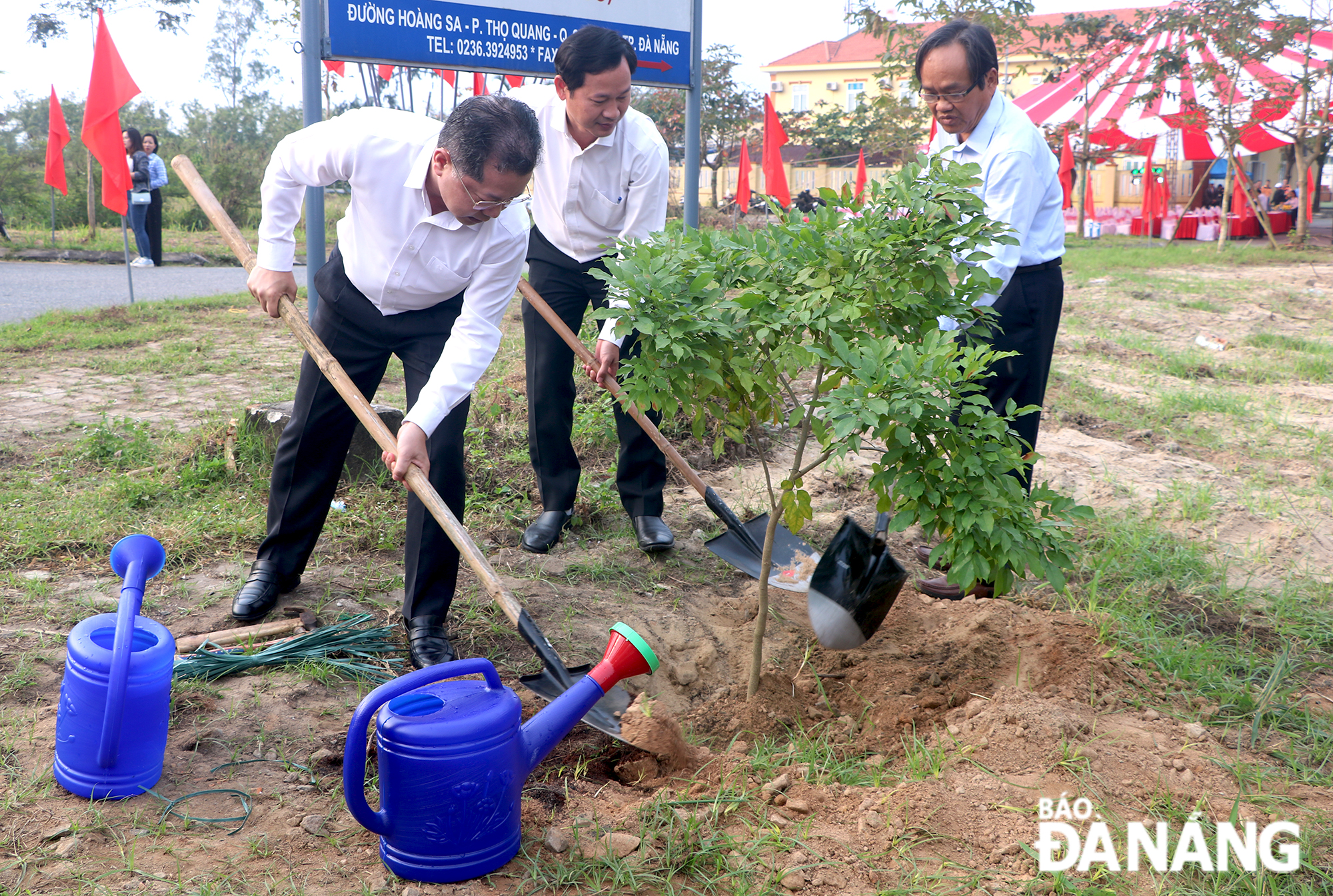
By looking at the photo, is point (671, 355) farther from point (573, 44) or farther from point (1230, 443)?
point (1230, 443)

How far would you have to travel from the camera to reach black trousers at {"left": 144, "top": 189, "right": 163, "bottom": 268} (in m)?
12.7

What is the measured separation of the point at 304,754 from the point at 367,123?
5.67 feet

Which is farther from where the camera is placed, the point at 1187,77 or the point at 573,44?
the point at 1187,77

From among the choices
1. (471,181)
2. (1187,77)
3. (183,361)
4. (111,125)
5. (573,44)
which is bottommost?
(183,361)

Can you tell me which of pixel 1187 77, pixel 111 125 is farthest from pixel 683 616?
pixel 1187 77

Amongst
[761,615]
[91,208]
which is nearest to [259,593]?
[761,615]

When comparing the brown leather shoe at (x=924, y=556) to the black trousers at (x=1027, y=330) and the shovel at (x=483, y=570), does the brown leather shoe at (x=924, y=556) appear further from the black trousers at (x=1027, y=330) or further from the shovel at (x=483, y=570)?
the shovel at (x=483, y=570)

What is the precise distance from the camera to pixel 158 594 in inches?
123

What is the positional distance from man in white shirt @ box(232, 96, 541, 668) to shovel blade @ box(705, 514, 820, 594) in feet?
3.52

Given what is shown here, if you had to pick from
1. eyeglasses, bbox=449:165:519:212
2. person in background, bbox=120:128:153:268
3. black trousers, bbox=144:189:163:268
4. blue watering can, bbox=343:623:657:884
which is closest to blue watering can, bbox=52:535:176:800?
blue watering can, bbox=343:623:657:884

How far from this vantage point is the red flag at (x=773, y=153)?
11305 mm

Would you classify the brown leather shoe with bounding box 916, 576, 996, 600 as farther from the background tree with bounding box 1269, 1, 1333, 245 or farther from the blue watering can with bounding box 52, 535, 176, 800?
the background tree with bounding box 1269, 1, 1333, 245

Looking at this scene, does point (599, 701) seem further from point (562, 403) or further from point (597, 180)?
point (597, 180)

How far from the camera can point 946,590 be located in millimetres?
3400
